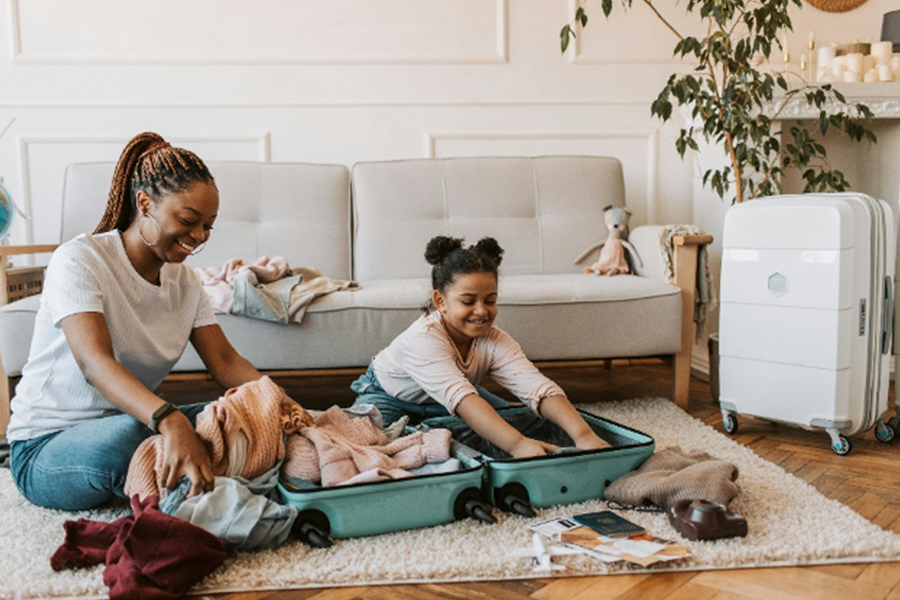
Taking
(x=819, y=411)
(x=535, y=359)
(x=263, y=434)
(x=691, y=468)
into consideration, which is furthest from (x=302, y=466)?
(x=819, y=411)

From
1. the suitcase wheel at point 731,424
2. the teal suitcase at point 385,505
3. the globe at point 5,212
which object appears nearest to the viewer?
the teal suitcase at point 385,505

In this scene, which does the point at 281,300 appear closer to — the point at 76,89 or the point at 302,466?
the point at 302,466

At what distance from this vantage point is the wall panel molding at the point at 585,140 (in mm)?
3467

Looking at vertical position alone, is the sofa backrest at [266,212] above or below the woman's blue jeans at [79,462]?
above

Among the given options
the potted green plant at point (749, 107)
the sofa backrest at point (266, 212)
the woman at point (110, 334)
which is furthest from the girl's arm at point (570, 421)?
the sofa backrest at point (266, 212)

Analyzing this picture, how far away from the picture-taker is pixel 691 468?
5.67 ft

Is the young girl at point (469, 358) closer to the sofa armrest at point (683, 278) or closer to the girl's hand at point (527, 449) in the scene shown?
the girl's hand at point (527, 449)

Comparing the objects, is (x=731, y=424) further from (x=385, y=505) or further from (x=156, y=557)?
(x=156, y=557)

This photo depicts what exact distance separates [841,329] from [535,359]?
0.86 m

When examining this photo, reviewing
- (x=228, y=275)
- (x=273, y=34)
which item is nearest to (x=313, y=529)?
(x=228, y=275)

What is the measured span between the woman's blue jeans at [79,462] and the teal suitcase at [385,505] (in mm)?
312

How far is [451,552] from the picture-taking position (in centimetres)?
148

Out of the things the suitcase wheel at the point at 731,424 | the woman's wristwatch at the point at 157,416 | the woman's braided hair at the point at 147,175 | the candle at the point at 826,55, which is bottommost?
the suitcase wheel at the point at 731,424

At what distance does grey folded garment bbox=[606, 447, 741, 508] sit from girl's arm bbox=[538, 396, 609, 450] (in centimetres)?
11
